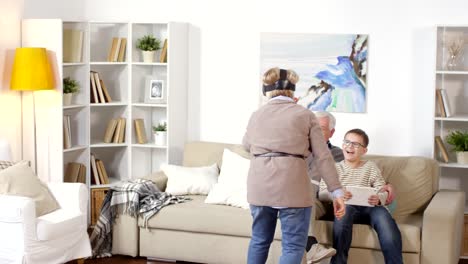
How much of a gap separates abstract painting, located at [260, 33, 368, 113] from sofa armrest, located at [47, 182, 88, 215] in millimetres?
1851

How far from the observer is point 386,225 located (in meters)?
5.29

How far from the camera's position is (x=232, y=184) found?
19.8 feet

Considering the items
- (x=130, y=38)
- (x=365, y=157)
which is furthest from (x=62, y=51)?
(x=365, y=157)

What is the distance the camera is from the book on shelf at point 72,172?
6.83 metres

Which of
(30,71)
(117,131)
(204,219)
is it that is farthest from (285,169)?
(117,131)

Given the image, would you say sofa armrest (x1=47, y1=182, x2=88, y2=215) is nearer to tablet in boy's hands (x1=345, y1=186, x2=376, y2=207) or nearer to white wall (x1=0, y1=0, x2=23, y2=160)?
white wall (x1=0, y1=0, x2=23, y2=160)

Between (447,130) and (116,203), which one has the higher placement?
(447,130)

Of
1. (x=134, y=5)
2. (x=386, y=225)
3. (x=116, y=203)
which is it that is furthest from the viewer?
(x=134, y=5)

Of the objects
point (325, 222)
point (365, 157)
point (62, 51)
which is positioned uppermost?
point (62, 51)

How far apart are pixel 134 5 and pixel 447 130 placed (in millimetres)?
2656

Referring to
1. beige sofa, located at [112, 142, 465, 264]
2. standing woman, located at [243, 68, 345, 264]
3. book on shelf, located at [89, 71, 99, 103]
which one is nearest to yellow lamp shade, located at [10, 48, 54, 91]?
book on shelf, located at [89, 71, 99, 103]

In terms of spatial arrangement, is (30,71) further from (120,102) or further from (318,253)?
(318,253)

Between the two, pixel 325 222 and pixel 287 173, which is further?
pixel 325 222

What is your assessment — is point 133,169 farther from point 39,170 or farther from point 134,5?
point 134,5
